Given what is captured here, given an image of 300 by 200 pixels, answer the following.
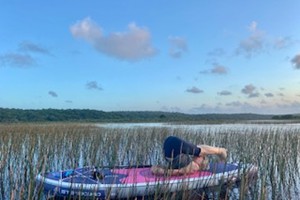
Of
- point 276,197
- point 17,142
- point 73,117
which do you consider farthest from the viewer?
point 73,117

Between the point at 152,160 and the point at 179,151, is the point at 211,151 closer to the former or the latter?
the point at 179,151

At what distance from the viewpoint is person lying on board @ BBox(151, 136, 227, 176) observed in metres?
7.61

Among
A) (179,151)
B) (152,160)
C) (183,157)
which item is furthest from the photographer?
(152,160)

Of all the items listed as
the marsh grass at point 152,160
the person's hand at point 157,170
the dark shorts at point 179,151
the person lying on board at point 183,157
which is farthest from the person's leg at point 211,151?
the person's hand at point 157,170

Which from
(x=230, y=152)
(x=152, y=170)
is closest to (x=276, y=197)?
(x=152, y=170)

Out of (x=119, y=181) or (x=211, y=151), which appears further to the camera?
(x=211, y=151)

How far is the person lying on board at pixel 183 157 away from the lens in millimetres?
7611

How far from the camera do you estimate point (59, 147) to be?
12.2 meters

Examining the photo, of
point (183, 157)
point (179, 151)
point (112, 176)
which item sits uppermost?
point (179, 151)

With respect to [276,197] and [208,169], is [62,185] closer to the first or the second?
[208,169]

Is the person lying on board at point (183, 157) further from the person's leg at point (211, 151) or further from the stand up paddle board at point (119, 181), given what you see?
the stand up paddle board at point (119, 181)

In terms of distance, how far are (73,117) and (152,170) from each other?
2153 inches

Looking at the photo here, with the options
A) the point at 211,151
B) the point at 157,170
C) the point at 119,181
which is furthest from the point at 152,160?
the point at 119,181

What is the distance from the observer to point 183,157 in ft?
25.6
